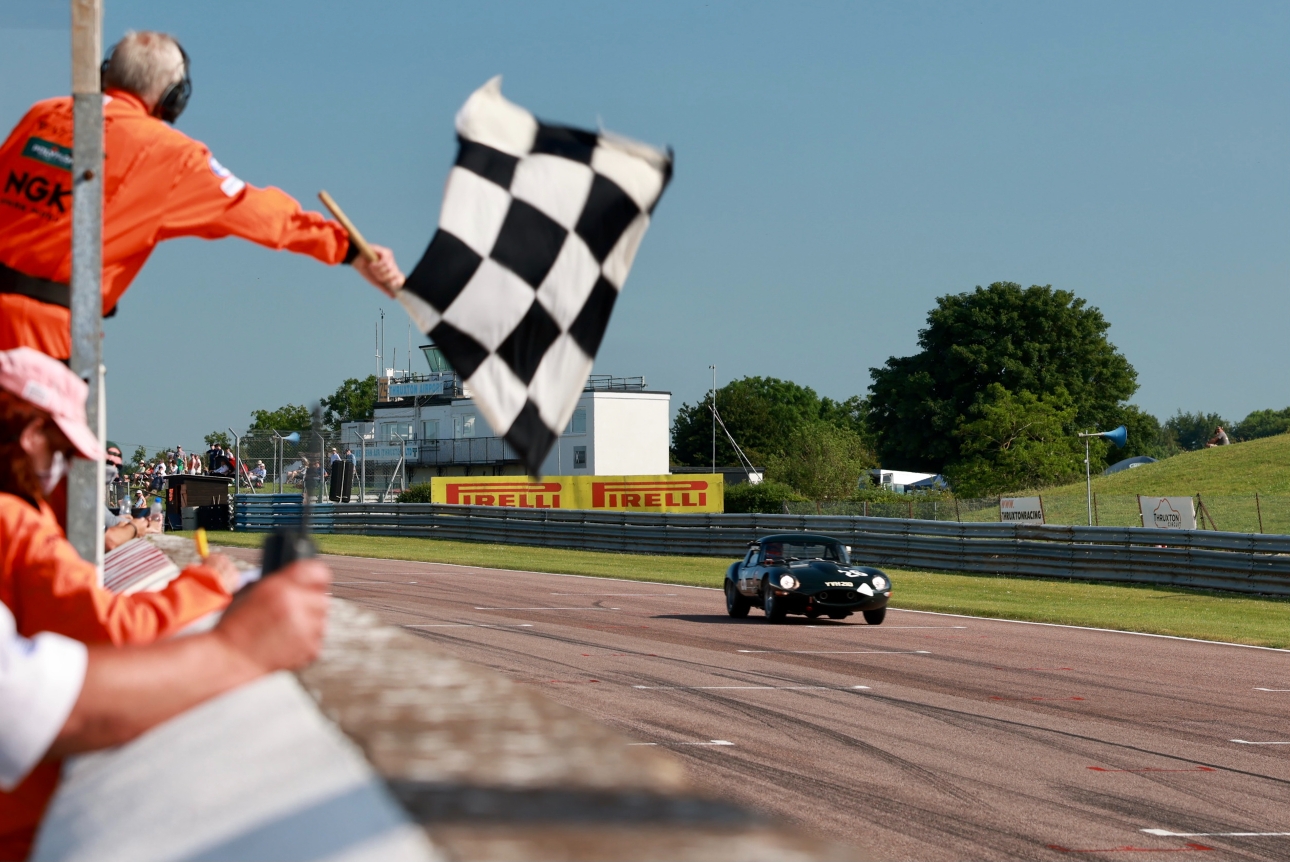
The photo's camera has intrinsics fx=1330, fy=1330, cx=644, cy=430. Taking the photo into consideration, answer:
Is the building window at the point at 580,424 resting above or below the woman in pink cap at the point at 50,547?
above

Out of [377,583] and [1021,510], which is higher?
[1021,510]

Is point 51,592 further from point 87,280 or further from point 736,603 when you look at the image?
point 736,603

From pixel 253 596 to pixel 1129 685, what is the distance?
11704 millimetres

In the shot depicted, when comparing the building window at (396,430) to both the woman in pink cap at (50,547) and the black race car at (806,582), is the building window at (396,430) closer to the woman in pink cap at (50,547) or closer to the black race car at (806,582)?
the black race car at (806,582)

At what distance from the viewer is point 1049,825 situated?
657cm

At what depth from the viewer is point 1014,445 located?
2648 inches

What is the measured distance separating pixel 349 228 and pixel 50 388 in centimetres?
95

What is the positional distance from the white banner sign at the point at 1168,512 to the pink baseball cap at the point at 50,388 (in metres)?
28.7

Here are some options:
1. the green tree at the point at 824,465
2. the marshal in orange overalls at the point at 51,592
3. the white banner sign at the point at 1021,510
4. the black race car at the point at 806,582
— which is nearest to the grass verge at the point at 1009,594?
the black race car at the point at 806,582

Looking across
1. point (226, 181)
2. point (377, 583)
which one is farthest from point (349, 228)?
point (377, 583)

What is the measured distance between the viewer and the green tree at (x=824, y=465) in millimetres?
66812

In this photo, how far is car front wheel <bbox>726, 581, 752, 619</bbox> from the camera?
18.5 meters

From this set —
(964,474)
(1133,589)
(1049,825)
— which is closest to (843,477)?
(964,474)

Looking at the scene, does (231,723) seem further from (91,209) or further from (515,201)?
(515,201)
